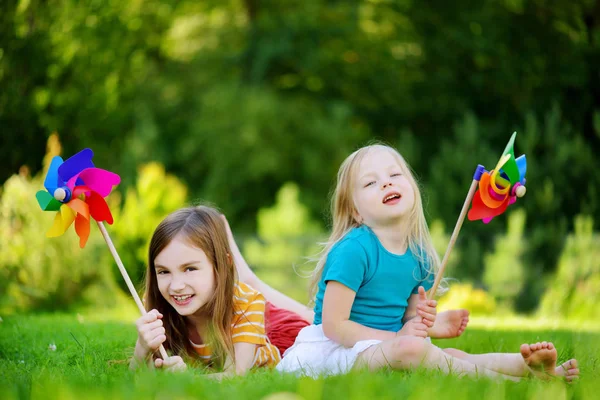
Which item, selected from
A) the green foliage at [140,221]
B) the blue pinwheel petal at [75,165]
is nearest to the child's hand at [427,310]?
the blue pinwheel petal at [75,165]

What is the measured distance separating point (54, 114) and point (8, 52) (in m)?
1.61

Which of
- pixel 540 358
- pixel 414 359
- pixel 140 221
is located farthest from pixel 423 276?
pixel 140 221

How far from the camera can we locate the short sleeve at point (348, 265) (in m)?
3.08

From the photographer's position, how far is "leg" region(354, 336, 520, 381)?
111 inches

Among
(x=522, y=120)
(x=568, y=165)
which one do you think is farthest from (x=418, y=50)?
(x=568, y=165)

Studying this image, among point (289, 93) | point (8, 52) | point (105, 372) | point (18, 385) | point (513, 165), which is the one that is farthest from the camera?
point (289, 93)

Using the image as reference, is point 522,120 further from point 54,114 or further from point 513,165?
point 513,165

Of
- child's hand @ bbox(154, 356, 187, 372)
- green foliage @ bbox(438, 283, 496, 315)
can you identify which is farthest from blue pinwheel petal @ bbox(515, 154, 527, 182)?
green foliage @ bbox(438, 283, 496, 315)

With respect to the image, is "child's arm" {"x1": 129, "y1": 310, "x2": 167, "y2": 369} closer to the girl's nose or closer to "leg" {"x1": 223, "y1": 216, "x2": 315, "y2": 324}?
the girl's nose

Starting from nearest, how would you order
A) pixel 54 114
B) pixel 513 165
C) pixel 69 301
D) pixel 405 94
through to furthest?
pixel 513 165 < pixel 69 301 < pixel 54 114 < pixel 405 94

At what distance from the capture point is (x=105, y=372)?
283 centimetres

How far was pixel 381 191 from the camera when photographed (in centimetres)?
325

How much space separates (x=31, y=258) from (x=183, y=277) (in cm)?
411

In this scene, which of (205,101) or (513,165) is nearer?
(513,165)
